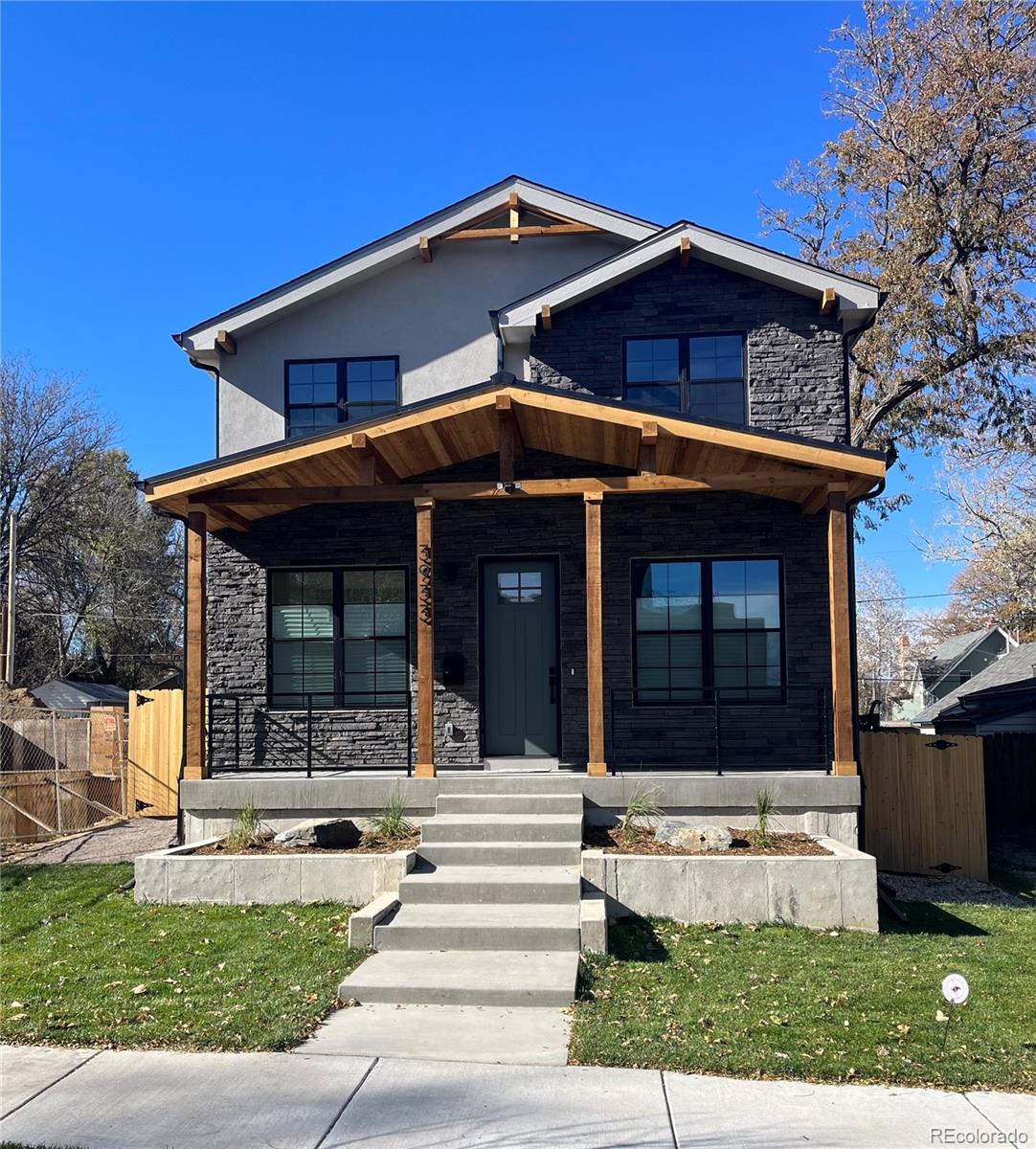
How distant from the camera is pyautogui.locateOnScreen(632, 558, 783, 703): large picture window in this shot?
1155cm

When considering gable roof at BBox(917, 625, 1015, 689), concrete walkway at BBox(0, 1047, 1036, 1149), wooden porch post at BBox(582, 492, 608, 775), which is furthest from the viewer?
gable roof at BBox(917, 625, 1015, 689)

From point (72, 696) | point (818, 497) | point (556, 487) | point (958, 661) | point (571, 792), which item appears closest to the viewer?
point (571, 792)

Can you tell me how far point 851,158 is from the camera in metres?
19.5

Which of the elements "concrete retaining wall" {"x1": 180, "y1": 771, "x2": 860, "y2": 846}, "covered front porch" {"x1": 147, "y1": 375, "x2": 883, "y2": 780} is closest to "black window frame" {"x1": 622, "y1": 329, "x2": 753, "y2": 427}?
"covered front porch" {"x1": 147, "y1": 375, "x2": 883, "y2": 780}

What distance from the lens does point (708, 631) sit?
11641 millimetres

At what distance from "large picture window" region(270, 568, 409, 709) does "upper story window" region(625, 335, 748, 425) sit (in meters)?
3.71

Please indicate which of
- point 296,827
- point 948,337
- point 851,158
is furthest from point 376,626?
point 851,158

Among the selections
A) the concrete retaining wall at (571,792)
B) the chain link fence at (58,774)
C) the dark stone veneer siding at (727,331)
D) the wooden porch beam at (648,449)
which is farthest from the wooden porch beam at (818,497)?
the chain link fence at (58,774)

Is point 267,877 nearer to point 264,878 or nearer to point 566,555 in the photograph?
point 264,878

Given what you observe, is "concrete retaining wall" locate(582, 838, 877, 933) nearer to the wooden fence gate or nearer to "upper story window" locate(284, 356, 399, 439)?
"upper story window" locate(284, 356, 399, 439)

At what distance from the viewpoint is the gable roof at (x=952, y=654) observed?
40938mm

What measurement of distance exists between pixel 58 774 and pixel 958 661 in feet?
119

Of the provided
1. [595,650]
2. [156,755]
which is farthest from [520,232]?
[156,755]

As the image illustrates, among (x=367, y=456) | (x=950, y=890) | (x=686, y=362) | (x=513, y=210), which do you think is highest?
(x=513, y=210)
